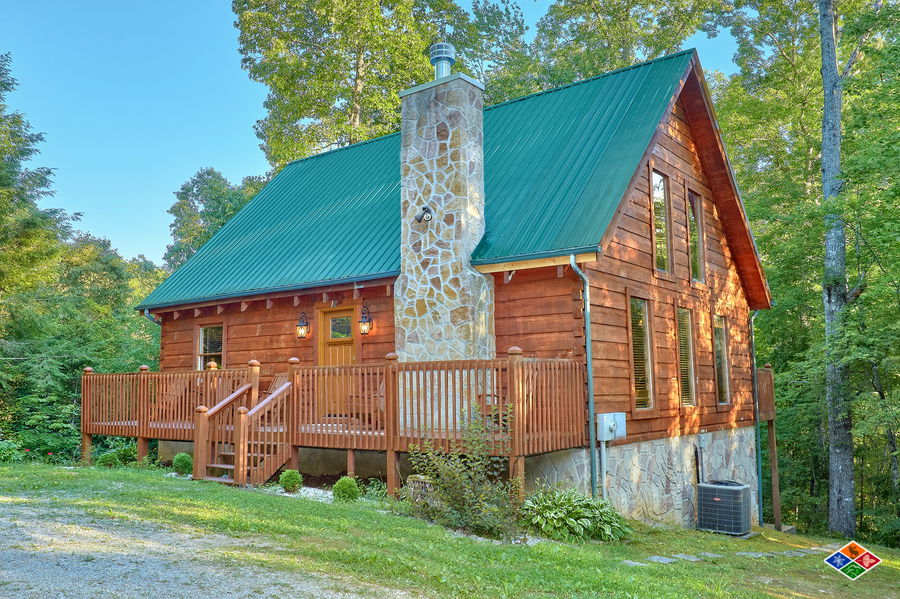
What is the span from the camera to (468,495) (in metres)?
8.24

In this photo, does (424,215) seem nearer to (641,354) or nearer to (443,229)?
(443,229)

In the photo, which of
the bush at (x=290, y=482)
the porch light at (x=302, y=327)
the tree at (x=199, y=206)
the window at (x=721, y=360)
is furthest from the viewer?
the tree at (x=199, y=206)

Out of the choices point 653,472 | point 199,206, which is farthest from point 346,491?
point 199,206

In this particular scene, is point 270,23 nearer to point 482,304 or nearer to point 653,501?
point 482,304

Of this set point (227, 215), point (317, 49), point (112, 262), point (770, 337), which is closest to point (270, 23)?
point (317, 49)

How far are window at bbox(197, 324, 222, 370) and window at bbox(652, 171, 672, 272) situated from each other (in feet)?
29.8

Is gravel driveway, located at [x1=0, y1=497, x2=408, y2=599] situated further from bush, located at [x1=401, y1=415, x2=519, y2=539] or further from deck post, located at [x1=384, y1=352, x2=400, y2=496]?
deck post, located at [x1=384, y1=352, x2=400, y2=496]

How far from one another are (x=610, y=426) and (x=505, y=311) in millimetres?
2319

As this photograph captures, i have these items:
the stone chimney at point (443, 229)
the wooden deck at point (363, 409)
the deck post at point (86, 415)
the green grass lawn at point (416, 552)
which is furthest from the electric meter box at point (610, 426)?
the deck post at point (86, 415)

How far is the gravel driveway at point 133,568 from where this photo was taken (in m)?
4.61

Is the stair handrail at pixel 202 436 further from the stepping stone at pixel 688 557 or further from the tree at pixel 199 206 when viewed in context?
the tree at pixel 199 206

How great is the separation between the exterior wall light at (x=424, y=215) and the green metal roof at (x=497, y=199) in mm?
901

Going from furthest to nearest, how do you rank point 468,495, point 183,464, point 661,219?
1. point 661,219
2. point 183,464
3. point 468,495

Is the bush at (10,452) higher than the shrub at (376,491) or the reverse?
higher
